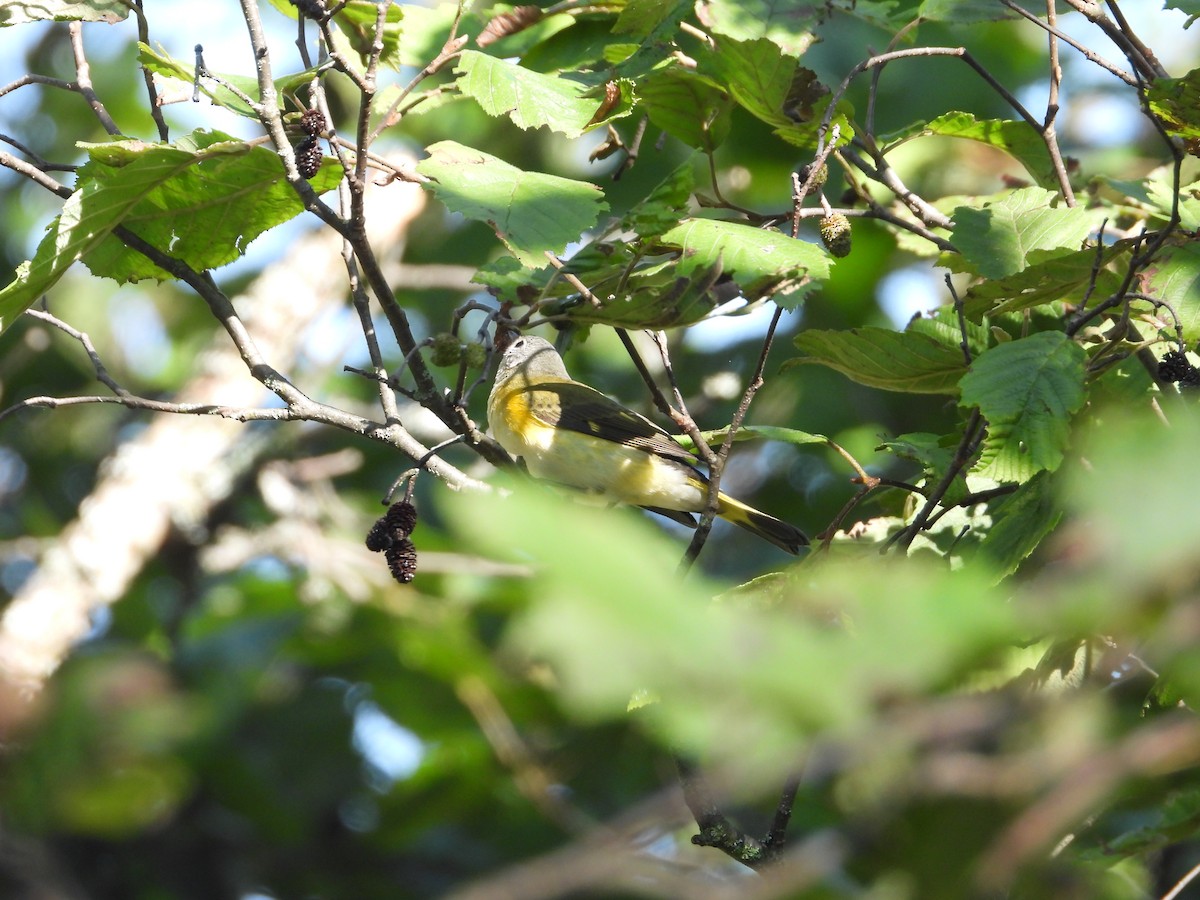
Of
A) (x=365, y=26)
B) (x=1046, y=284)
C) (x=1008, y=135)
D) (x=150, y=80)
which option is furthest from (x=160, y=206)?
(x=1008, y=135)

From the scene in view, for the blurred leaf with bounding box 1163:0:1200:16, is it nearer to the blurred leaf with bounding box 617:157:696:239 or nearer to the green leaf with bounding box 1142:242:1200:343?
the green leaf with bounding box 1142:242:1200:343

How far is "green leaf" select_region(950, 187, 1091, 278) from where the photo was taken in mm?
2414

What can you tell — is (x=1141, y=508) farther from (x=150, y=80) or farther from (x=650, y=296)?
(x=150, y=80)

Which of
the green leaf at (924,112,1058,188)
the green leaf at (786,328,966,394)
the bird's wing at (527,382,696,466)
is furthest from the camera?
the bird's wing at (527,382,696,466)

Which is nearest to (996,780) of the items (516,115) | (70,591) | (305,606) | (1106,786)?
(1106,786)

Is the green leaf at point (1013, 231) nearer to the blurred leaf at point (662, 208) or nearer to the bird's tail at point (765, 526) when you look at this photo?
the blurred leaf at point (662, 208)

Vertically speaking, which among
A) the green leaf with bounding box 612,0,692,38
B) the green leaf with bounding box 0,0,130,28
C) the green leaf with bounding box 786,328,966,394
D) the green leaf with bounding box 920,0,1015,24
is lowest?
the green leaf with bounding box 786,328,966,394

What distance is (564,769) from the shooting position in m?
4.91

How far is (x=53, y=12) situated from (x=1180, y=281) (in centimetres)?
232

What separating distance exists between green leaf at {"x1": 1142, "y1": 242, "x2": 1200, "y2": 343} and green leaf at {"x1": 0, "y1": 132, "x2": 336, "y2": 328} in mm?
1721

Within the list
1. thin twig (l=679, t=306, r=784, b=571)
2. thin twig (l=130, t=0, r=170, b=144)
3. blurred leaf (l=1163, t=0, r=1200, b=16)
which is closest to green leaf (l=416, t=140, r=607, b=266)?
thin twig (l=679, t=306, r=784, b=571)

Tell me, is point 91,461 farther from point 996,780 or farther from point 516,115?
point 996,780

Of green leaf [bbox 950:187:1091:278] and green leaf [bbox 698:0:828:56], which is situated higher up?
green leaf [bbox 698:0:828:56]

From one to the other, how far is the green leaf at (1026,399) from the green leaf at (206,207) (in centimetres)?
137
